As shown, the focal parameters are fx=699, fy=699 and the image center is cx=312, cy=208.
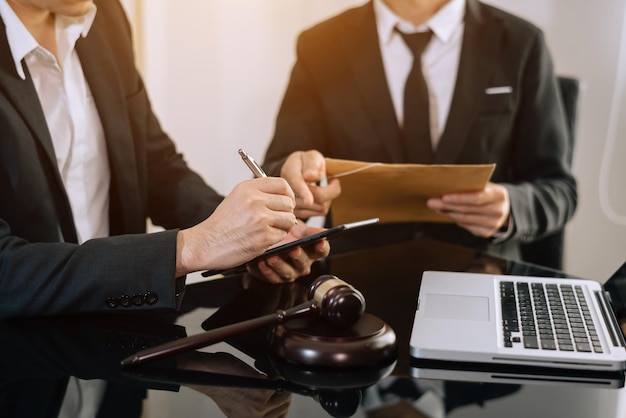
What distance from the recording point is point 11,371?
33.8 inches

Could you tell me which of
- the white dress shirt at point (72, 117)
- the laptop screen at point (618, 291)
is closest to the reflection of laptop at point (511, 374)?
the laptop screen at point (618, 291)

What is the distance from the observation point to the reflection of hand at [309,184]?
134 cm

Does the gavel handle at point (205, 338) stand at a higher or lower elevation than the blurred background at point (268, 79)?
higher

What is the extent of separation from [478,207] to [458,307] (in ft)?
1.79

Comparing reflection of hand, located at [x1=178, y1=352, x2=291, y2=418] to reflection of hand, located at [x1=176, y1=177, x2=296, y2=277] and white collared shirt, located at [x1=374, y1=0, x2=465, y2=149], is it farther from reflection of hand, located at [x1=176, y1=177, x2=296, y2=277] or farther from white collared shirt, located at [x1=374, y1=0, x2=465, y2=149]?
white collared shirt, located at [x1=374, y1=0, x2=465, y2=149]

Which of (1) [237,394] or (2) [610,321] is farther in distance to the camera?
(2) [610,321]

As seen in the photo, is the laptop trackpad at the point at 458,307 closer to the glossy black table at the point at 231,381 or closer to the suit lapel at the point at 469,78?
the glossy black table at the point at 231,381

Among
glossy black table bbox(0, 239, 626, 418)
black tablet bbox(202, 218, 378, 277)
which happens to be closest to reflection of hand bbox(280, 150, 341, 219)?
black tablet bbox(202, 218, 378, 277)

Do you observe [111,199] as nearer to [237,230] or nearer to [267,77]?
[237,230]

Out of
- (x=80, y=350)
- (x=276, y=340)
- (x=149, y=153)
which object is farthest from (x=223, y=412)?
(x=149, y=153)

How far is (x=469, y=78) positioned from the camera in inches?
73.5

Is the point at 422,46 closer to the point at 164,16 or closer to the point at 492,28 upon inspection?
the point at 492,28

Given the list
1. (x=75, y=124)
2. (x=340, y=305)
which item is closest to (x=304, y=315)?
(x=340, y=305)

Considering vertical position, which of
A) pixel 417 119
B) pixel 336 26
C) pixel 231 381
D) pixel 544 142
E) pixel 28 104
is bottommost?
pixel 544 142
